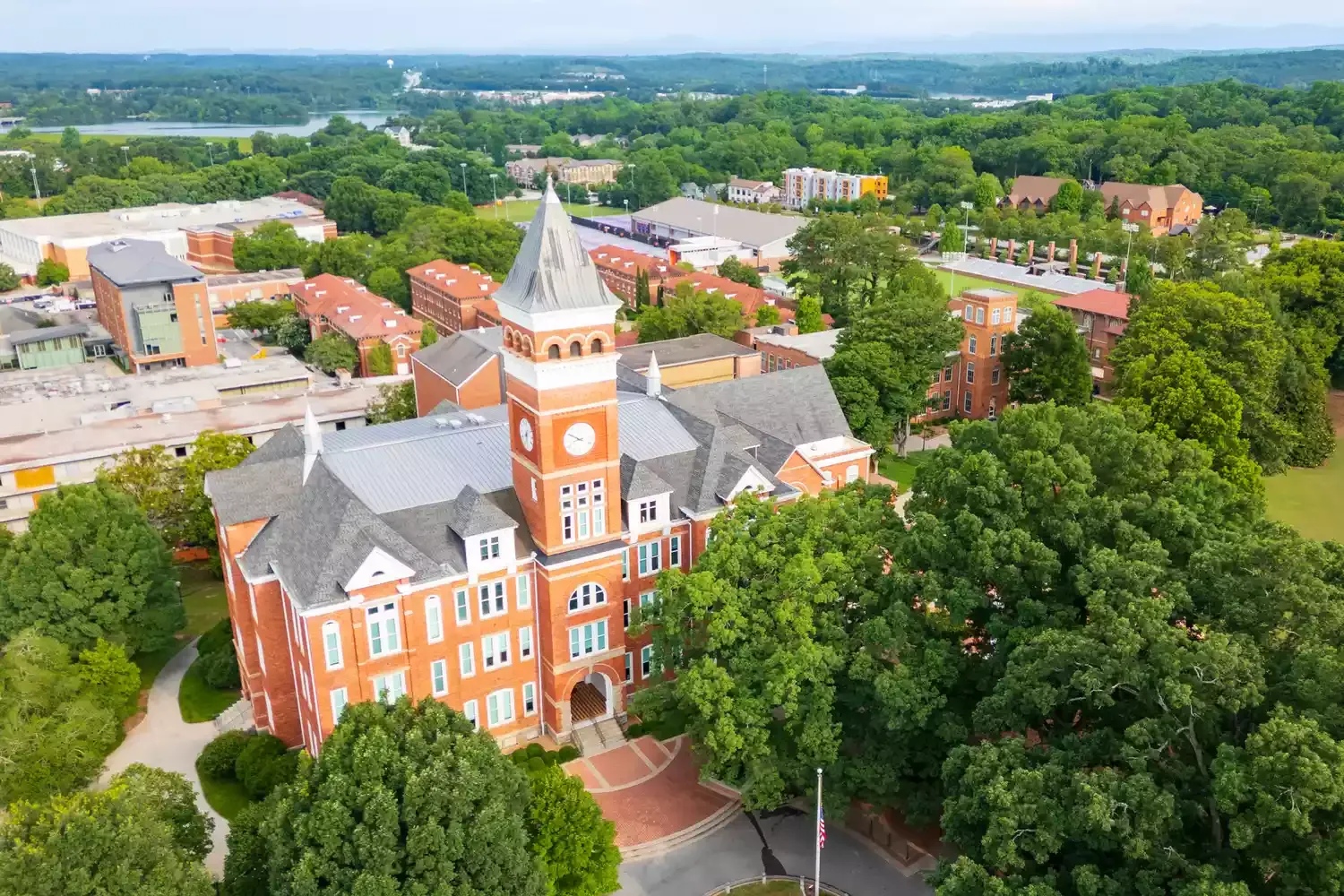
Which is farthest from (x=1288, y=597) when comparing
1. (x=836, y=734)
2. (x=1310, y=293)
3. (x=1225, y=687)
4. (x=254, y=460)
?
(x=1310, y=293)

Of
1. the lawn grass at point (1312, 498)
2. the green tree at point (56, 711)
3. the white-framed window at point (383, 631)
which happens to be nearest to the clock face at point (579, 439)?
the white-framed window at point (383, 631)

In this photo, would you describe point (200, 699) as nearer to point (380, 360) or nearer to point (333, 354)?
point (380, 360)

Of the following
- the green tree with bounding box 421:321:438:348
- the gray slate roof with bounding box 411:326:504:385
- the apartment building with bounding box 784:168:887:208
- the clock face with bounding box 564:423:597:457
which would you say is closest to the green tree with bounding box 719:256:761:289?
the green tree with bounding box 421:321:438:348

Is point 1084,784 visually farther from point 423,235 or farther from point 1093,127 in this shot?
point 1093,127

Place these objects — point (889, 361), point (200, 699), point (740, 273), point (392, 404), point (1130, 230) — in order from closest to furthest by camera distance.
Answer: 1. point (200, 699)
2. point (889, 361)
3. point (392, 404)
4. point (740, 273)
5. point (1130, 230)

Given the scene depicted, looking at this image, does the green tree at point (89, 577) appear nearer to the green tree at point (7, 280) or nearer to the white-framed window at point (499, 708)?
the white-framed window at point (499, 708)

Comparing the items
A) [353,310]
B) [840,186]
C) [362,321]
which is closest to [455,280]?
[353,310]
